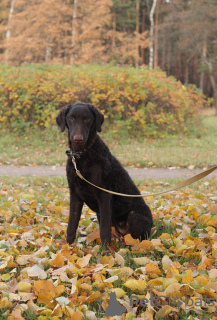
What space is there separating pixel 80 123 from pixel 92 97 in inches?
319

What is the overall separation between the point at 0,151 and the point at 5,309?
25.9 ft

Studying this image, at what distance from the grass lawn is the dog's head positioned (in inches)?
201

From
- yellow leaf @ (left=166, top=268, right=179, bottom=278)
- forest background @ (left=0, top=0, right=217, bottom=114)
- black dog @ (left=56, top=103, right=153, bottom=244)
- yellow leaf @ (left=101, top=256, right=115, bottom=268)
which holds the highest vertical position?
forest background @ (left=0, top=0, right=217, bottom=114)

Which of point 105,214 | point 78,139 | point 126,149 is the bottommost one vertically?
point 126,149

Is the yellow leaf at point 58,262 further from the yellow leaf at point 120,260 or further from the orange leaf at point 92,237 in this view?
the orange leaf at point 92,237

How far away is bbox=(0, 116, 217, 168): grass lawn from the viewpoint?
818cm

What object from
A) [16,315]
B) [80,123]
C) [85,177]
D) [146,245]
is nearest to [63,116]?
[80,123]

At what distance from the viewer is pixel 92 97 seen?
1066cm

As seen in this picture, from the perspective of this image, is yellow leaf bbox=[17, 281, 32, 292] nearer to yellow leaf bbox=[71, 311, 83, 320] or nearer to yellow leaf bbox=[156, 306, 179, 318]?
yellow leaf bbox=[71, 311, 83, 320]

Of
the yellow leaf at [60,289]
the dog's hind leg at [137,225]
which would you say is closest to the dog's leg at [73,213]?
the dog's hind leg at [137,225]

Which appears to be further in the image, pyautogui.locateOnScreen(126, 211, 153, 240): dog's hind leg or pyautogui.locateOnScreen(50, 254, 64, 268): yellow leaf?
pyautogui.locateOnScreen(126, 211, 153, 240): dog's hind leg

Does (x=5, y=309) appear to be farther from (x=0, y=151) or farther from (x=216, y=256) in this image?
(x=0, y=151)

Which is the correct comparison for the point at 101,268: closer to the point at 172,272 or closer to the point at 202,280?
the point at 172,272

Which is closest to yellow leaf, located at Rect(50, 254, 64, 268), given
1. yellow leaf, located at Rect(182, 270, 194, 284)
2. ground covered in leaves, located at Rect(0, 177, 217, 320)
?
ground covered in leaves, located at Rect(0, 177, 217, 320)
